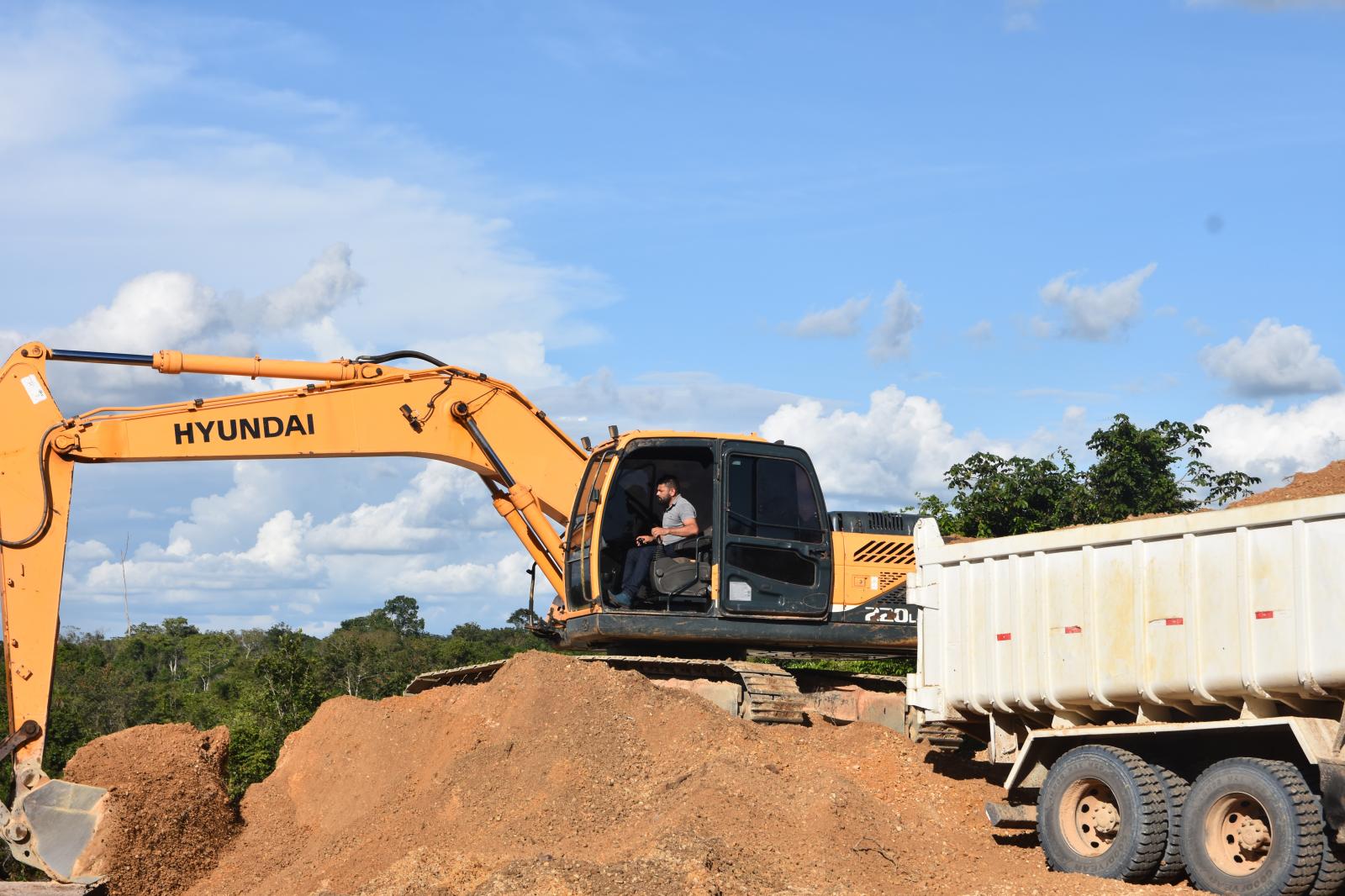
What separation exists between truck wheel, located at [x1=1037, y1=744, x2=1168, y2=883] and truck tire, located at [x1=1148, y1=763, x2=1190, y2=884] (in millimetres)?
40

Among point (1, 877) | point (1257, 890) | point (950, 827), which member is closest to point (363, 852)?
point (950, 827)

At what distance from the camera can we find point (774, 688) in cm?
1438

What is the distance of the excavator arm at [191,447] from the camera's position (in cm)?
1301

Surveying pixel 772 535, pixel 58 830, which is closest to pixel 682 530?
pixel 772 535

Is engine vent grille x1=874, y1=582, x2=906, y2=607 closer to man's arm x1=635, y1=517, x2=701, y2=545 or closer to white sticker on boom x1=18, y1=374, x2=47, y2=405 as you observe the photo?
man's arm x1=635, y1=517, x2=701, y2=545

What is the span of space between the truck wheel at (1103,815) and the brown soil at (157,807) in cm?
793

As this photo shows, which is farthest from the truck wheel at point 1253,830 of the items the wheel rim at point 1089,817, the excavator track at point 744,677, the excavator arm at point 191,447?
the excavator arm at point 191,447

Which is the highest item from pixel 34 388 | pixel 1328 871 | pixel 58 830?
pixel 34 388

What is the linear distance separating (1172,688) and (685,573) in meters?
5.34

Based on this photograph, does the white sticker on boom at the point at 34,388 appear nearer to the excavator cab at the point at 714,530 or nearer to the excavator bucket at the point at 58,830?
the excavator bucket at the point at 58,830

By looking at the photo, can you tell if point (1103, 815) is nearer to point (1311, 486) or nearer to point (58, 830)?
point (58, 830)

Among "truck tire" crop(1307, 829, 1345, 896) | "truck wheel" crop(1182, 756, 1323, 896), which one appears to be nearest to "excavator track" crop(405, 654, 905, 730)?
"truck wheel" crop(1182, 756, 1323, 896)

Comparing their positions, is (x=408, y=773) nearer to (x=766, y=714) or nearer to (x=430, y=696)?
(x=430, y=696)

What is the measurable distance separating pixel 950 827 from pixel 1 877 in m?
28.5
